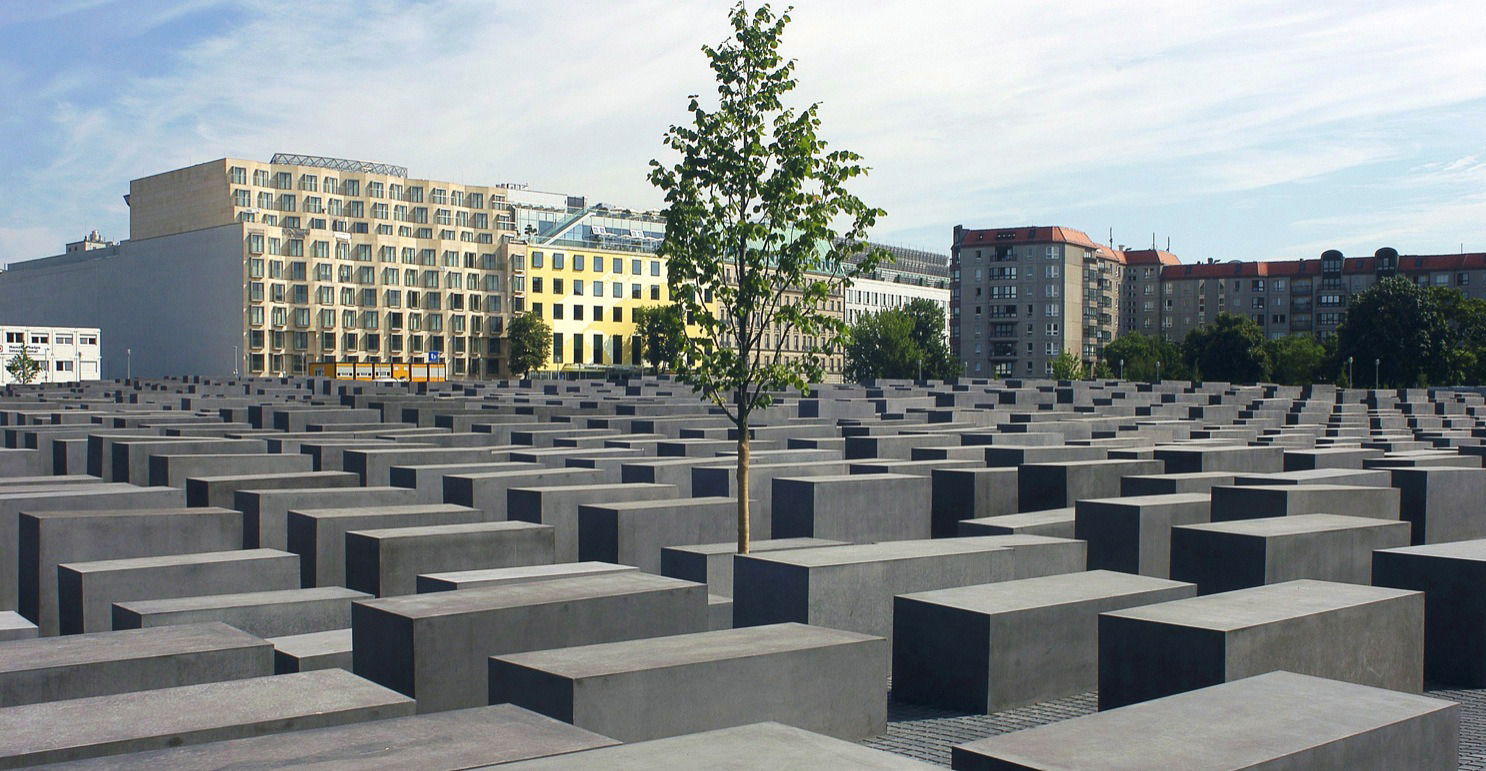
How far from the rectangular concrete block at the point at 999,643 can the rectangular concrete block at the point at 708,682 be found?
1.03 m

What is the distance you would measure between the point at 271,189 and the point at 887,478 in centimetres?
9946

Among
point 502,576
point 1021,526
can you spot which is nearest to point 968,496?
point 1021,526

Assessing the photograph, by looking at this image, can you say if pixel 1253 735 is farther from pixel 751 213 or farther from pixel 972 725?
pixel 751 213

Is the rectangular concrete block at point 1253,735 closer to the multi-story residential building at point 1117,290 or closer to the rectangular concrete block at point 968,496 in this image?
the rectangular concrete block at point 968,496

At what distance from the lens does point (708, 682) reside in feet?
24.4

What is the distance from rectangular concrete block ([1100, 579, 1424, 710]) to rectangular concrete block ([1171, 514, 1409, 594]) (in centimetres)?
187

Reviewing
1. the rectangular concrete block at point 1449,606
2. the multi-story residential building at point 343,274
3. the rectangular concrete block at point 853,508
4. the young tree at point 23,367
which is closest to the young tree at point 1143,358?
the multi-story residential building at point 343,274

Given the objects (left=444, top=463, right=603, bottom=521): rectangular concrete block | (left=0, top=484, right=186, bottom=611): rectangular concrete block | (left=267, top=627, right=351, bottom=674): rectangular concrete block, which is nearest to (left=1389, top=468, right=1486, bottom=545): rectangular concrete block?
(left=444, top=463, right=603, bottom=521): rectangular concrete block

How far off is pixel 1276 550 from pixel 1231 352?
308ft

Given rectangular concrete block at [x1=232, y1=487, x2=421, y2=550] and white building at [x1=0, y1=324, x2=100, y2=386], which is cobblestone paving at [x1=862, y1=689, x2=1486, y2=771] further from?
white building at [x1=0, y1=324, x2=100, y2=386]

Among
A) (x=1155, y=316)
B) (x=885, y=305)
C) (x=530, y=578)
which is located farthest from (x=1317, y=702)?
(x=1155, y=316)

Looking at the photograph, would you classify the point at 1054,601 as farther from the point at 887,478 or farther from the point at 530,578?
the point at 887,478

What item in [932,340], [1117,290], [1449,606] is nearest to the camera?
[1449,606]

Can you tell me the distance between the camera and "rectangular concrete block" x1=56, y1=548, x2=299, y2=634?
36.0 feet
